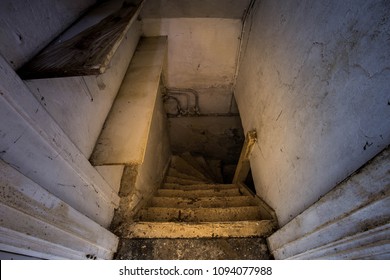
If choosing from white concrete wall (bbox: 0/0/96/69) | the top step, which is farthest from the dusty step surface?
white concrete wall (bbox: 0/0/96/69)

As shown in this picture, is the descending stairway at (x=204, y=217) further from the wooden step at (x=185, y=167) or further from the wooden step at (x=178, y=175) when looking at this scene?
the wooden step at (x=185, y=167)

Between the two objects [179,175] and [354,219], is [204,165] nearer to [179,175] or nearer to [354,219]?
[179,175]

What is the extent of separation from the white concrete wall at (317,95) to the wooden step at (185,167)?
298cm

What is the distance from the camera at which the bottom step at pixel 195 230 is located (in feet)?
8.07

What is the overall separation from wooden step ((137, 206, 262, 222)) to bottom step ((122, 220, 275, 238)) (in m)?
0.25

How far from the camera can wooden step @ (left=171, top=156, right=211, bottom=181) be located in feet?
18.5

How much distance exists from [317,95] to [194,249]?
2131mm

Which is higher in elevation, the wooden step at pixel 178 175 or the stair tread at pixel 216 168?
the stair tread at pixel 216 168

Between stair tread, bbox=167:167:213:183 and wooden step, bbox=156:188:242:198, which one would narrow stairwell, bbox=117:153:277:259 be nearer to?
wooden step, bbox=156:188:242:198

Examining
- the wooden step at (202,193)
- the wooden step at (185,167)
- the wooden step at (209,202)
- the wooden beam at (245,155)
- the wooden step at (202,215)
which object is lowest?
the wooden step at (202,215)

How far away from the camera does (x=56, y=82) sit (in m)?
1.45

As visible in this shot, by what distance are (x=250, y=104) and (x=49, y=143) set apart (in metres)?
2.78

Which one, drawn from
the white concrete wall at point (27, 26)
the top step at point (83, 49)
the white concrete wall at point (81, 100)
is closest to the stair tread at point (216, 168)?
the white concrete wall at point (81, 100)

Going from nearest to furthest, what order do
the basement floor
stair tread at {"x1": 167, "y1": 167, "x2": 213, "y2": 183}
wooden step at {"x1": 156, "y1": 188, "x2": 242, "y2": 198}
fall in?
the basement floor, wooden step at {"x1": 156, "y1": 188, "x2": 242, "y2": 198}, stair tread at {"x1": 167, "y1": 167, "x2": 213, "y2": 183}
